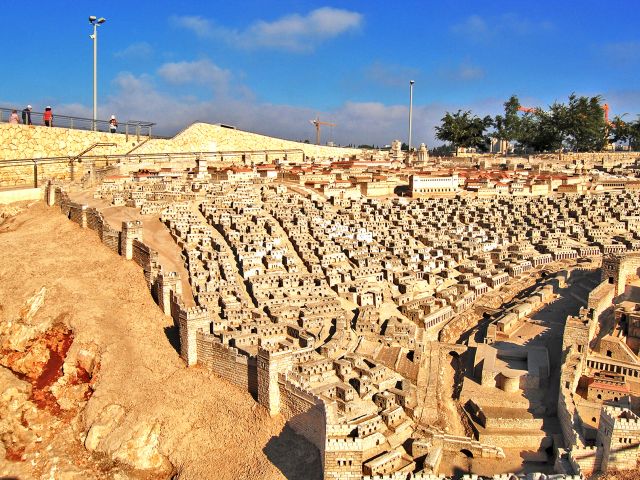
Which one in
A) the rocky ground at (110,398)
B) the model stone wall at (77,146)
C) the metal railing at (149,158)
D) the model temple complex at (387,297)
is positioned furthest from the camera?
the metal railing at (149,158)

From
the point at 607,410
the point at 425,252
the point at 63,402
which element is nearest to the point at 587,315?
the point at 607,410

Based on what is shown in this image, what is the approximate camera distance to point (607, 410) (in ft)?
46.1

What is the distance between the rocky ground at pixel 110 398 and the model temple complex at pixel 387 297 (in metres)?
0.50

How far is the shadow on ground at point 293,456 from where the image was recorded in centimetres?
1414

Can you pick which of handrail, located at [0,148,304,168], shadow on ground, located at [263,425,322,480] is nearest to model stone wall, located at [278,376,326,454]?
shadow on ground, located at [263,425,322,480]

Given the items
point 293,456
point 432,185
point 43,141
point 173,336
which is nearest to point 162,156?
point 43,141

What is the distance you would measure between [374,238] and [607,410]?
16.8m

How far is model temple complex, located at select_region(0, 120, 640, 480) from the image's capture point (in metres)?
15.6

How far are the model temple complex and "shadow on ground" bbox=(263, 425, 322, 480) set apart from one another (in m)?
0.26

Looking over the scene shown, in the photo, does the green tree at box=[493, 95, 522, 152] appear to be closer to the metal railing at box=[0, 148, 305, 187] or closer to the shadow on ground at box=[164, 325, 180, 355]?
the metal railing at box=[0, 148, 305, 187]

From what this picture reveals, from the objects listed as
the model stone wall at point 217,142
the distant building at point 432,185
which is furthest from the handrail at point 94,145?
the distant building at point 432,185

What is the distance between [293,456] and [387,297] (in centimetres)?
1029

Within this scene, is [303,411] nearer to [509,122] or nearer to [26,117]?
[26,117]

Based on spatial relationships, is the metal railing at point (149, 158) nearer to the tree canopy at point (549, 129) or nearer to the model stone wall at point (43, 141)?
the model stone wall at point (43, 141)
